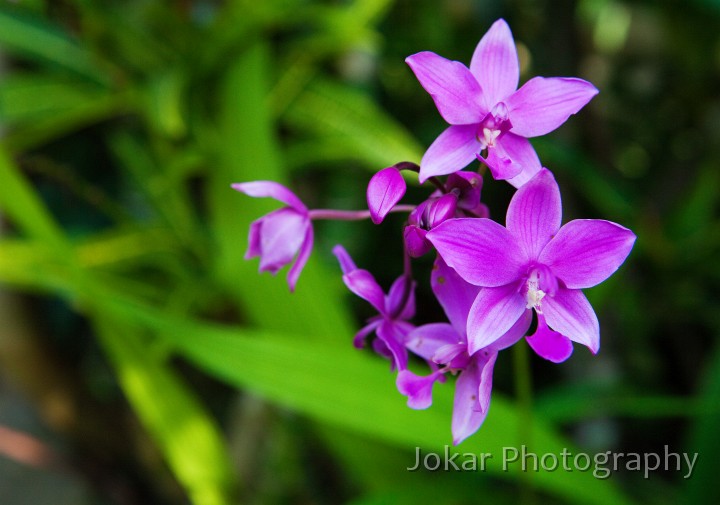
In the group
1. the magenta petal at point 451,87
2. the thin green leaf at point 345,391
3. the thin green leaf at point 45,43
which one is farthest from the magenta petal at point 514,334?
the thin green leaf at point 45,43

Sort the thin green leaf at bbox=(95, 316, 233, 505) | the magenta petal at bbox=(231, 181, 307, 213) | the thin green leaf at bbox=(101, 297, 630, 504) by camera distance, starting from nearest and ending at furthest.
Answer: the magenta petal at bbox=(231, 181, 307, 213)
the thin green leaf at bbox=(101, 297, 630, 504)
the thin green leaf at bbox=(95, 316, 233, 505)

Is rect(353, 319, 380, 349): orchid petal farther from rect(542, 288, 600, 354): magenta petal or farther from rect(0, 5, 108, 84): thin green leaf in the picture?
rect(0, 5, 108, 84): thin green leaf

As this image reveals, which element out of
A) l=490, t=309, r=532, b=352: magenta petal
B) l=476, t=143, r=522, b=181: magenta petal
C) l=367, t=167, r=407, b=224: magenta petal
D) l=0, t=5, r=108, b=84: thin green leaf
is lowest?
l=490, t=309, r=532, b=352: magenta petal

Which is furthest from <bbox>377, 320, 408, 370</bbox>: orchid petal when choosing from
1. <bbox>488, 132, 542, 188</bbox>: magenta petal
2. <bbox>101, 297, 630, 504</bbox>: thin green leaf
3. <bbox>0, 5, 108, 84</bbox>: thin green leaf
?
<bbox>0, 5, 108, 84</bbox>: thin green leaf

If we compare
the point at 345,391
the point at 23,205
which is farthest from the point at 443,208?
the point at 23,205

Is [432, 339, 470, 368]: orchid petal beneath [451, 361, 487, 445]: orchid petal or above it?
above
